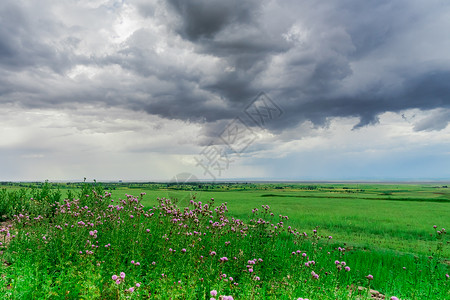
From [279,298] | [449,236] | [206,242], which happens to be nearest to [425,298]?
[279,298]

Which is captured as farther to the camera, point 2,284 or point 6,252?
point 6,252

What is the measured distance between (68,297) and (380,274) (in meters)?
7.94

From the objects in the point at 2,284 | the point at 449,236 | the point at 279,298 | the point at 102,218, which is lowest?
the point at 449,236

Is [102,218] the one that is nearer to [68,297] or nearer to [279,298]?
[68,297]

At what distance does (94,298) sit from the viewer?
4.09m

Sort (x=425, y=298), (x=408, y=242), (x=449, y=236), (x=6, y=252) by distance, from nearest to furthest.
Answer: (x=425, y=298)
(x=6, y=252)
(x=408, y=242)
(x=449, y=236)

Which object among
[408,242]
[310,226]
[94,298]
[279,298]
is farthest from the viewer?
[310,226]

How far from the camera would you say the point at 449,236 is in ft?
46.9

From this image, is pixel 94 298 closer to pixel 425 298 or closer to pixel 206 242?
pixel 206 242

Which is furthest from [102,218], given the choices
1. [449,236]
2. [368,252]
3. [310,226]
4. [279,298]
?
[449,236]

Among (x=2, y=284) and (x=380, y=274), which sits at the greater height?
(x=2, y=284)

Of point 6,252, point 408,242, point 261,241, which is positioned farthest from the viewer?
point 408,242

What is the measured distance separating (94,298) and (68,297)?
0.75 meters

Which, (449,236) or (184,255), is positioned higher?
(184,255)
